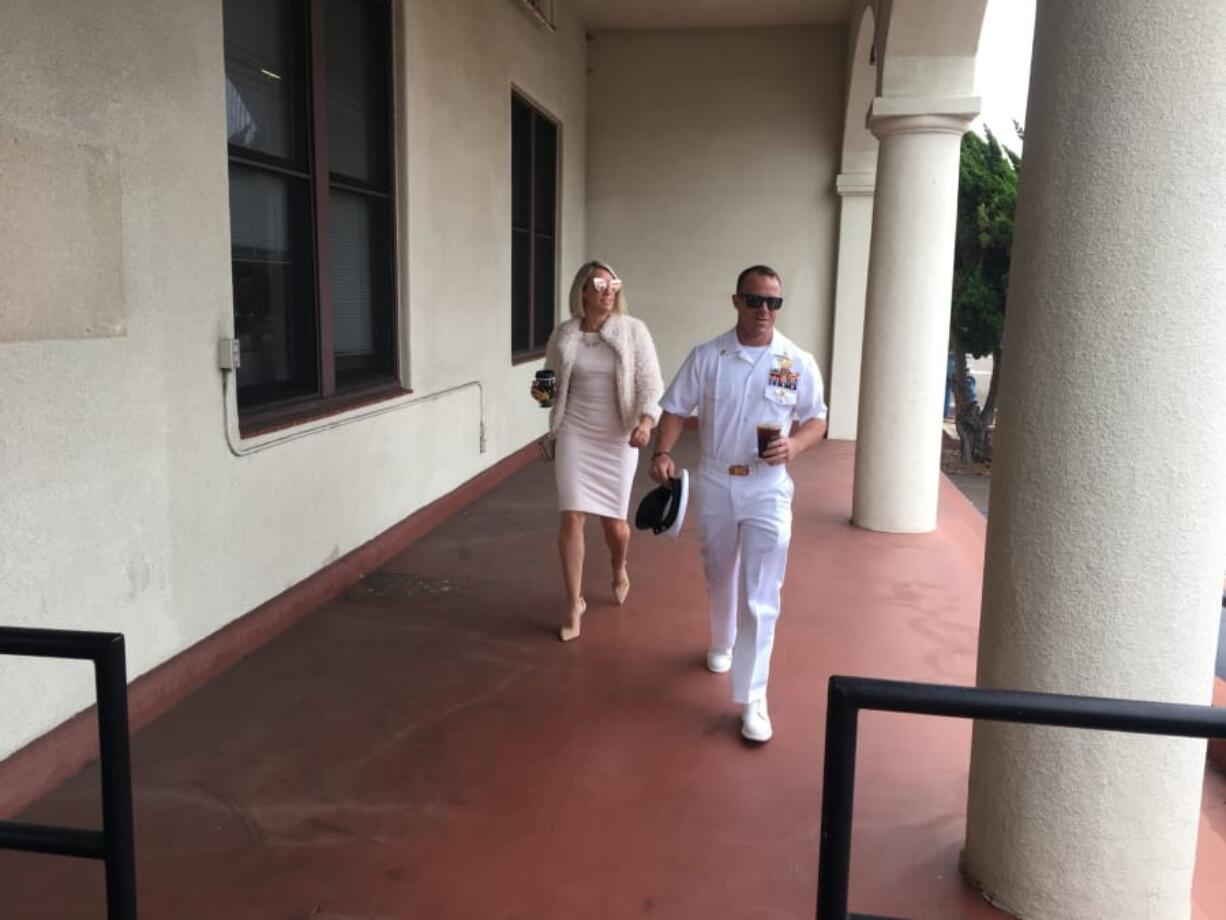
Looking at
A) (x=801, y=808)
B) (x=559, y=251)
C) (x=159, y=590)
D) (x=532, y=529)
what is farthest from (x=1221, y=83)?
(x=559, y=251)

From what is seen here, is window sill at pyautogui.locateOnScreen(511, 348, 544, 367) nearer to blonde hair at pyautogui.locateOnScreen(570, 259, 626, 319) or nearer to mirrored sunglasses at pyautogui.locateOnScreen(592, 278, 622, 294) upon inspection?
blonde hair at pyautogui.locateOnScreen(570, 259, 626, 319)

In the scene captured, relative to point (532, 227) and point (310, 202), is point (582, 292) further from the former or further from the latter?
point (532, 227)

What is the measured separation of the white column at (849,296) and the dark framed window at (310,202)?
690 cm

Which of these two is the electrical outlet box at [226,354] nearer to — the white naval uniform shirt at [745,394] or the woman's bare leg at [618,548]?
the woman's bare leg at [618,548]

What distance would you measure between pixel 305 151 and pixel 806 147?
317 inches

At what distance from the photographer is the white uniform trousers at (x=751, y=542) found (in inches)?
143

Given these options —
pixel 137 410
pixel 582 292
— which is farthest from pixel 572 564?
pixel 137 410

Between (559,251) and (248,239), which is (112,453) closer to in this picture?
(248,239)

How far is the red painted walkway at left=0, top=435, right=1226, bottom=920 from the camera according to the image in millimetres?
2781

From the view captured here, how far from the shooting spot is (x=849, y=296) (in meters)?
11.8

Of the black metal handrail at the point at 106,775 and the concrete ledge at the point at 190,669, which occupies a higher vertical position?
the black metal handrail at the point at 106,775

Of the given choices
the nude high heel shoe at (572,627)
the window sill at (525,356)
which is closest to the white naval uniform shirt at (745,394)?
the nude high heel shoe at (572,627)

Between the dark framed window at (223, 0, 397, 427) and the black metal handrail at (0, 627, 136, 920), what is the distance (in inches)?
→ 120

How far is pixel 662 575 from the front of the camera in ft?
19.4
